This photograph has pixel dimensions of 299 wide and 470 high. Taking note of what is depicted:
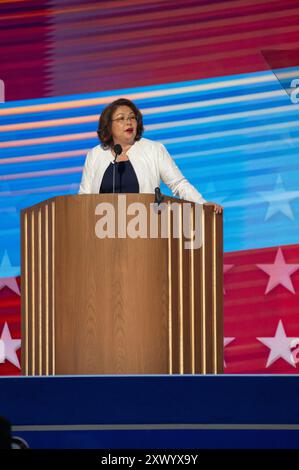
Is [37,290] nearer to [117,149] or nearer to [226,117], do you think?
[117,149]

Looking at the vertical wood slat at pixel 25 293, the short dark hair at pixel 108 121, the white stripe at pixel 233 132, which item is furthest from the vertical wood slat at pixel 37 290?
the white stripe at pixel 233 132

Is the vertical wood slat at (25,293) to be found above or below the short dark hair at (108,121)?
below

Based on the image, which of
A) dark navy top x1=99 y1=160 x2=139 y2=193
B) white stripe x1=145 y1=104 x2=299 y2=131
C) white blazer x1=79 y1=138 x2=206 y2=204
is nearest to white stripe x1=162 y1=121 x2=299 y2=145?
white stripe x1=145 y1=104 x2=299 y2=131

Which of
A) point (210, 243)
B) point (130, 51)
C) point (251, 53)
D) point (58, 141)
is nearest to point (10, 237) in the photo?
point (58, 141)

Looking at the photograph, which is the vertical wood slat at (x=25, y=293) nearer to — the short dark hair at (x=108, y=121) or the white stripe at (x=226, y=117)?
the short dark hair at (x=108, y=121)

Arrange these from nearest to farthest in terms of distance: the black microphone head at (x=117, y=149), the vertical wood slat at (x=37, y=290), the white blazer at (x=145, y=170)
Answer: the vertical wood slat at (x=37, y=290) < the black microphone head at (x=117, y=149) < the white blazer at (x=145, y=170)

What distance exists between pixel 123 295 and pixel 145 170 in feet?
2.37

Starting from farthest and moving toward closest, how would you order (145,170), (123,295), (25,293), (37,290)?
(145,170), (25,293), (37,290), (123,295)

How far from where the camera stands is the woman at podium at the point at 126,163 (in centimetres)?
459

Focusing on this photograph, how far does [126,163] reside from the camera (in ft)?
15.2

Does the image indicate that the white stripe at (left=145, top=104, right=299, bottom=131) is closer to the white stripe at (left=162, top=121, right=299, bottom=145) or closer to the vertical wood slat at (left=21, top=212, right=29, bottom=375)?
the white stripe at (left=162, top=121, right=299, bottom=145)

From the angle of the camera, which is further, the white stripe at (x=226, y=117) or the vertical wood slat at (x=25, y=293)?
the white stripe at (x=226, y=117)

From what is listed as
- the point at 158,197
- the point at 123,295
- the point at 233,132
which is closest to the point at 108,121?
the point at 158,197

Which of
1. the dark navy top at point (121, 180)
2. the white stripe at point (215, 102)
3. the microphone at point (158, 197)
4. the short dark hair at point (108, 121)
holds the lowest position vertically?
the microphone at point (158, 197)
